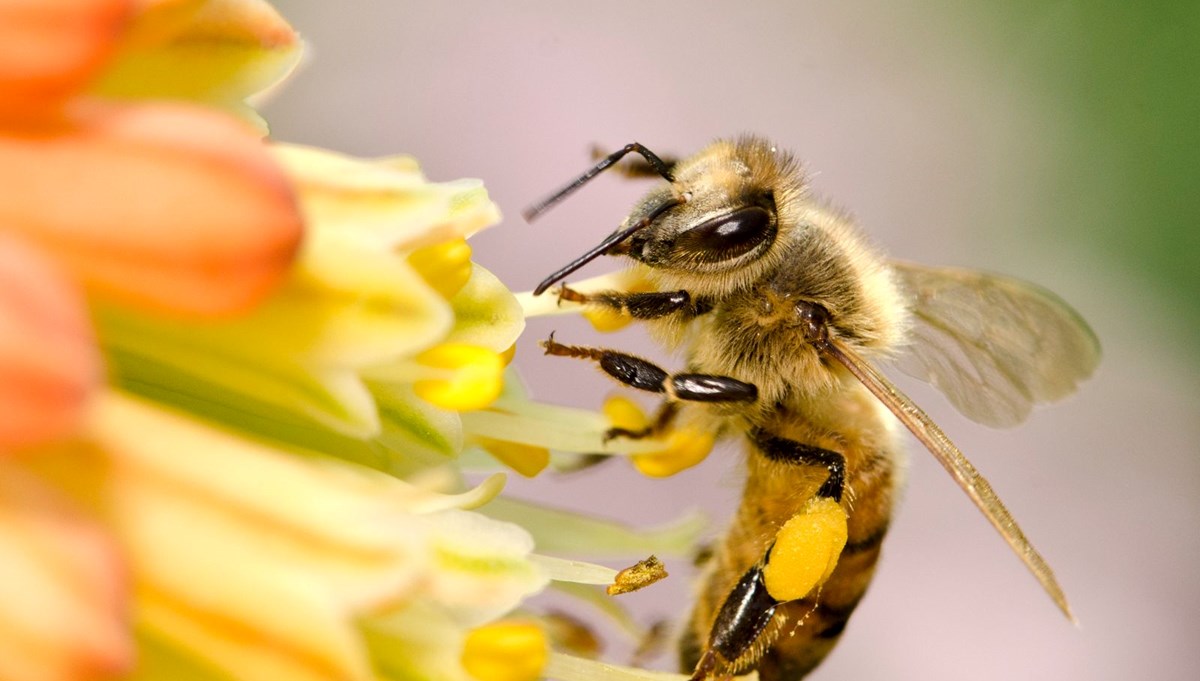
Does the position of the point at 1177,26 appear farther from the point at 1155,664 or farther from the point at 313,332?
the point at 313,332

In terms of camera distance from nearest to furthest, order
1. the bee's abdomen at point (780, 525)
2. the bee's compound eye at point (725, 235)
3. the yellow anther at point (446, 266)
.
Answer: the yellow anther at point (446, 266), the bee's compound eye at point (725, 235), the bee's abdomen at point (780, 525)

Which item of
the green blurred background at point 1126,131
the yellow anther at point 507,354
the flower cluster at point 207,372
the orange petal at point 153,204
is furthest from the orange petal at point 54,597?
the green blurred background at point 1126,131

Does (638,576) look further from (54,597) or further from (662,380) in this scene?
(54,597)

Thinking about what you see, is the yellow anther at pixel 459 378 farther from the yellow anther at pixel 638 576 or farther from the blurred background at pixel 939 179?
the blurred background at pixel 939 179

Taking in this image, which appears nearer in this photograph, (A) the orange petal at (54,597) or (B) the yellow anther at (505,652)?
(A) the orange petal at (54,597)

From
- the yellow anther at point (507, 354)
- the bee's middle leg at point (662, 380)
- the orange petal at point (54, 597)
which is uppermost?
the orange petal at point (54, 597)

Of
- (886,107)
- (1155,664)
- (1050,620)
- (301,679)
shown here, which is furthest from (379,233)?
(886,107)

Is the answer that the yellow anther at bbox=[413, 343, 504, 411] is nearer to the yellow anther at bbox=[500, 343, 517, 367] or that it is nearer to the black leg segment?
the yellow anther at bbox=[500, 343, 517, 367]
